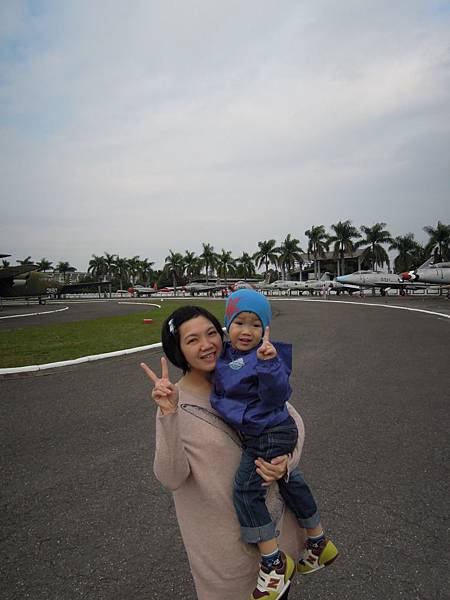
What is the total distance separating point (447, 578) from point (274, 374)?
182cm

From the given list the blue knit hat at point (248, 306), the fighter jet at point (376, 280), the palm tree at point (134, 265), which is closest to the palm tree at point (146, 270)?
the palm tree at point (134, 265)

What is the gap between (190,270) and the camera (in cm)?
7994

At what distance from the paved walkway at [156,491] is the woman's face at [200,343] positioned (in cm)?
142

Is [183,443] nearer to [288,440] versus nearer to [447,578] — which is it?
[288,440]

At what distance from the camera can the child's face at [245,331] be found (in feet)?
5.19

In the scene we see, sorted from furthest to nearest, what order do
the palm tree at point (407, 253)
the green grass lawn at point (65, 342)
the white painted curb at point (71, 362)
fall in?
the palm tree at point (407, 253)
the green grass lawn at point (65, 342)
the white painted curb at point (71, 362)

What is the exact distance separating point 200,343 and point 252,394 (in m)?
0.31

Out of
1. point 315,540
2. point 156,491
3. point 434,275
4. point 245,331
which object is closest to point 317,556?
point 315,540

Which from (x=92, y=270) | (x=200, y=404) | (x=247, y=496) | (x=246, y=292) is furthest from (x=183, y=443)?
(x=92, y=270)

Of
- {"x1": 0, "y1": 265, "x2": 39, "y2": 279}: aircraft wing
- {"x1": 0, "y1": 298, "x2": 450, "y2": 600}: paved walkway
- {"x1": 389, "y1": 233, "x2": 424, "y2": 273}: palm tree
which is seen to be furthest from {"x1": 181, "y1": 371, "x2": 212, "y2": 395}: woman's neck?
{"x1": 389, "y1": 233, "x2": 424, "y2": 273}: palm tree

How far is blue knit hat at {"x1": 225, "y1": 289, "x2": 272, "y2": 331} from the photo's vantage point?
1.64 m

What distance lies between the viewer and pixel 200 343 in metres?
1.49

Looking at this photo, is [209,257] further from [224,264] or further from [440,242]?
[440,242]

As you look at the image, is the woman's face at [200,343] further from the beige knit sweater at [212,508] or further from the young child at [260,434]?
the beige knit sweater at [212,508]
